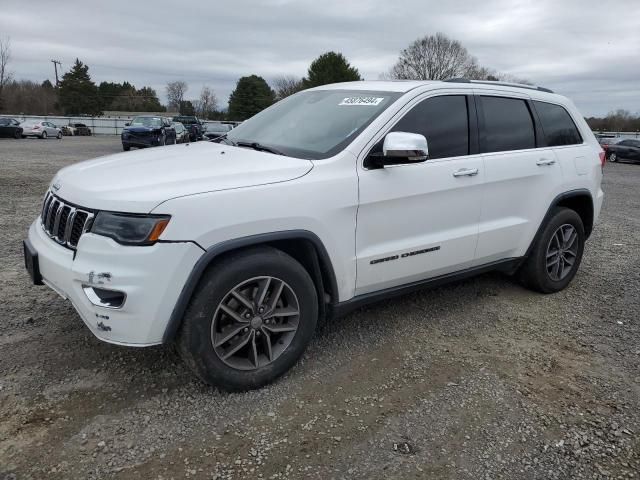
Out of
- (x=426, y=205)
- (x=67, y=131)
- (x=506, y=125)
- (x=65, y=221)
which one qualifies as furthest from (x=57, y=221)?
(x=67, y=131)

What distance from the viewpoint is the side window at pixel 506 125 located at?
13.3ft

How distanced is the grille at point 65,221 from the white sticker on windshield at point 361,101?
195 cm

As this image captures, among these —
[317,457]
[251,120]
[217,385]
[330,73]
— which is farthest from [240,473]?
[330,73]

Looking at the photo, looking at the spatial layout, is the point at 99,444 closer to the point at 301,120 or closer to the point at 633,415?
the point at 301,120

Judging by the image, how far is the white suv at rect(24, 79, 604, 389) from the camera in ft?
8.55

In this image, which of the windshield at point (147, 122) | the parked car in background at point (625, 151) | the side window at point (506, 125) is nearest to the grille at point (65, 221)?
the side window at point (506, 125)

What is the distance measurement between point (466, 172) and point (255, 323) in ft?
6.21

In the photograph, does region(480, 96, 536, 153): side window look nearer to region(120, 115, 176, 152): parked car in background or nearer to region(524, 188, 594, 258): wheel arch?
region(524, 188, 594, 258): wheel arch

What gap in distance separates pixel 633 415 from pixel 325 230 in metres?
2.03

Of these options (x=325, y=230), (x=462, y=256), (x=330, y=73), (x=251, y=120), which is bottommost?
(x=462, y=256)

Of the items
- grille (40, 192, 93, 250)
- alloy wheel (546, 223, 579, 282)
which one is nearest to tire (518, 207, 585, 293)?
alloy wheel (546, 223, 579, 282)

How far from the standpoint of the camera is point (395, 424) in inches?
109

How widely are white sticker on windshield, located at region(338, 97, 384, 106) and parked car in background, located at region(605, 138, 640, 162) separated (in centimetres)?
2726

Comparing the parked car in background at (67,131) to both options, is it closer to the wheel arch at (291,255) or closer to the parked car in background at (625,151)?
the parked car in background at (625,151)
